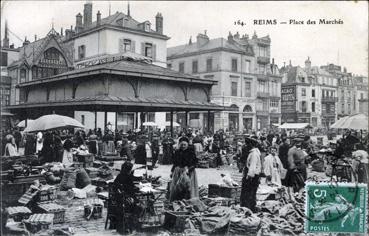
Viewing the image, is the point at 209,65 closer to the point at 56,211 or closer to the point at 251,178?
the point at 251,178

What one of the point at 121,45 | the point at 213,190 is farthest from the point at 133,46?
the point at 213,190

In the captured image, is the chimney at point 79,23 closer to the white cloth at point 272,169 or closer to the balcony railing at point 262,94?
the balcony railing at point 262,94

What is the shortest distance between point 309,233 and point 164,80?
14.9 m

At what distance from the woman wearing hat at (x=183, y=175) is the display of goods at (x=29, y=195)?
3180 mm

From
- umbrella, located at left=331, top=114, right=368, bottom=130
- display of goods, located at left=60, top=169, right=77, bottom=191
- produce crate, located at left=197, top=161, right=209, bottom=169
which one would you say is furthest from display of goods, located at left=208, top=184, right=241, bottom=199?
produce crate, located at left=197, top=161, right=209, bottom=169

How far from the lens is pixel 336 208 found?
8234mm

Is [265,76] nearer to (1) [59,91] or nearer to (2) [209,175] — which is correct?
(1) [59,91]

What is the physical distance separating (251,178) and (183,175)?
160 cm

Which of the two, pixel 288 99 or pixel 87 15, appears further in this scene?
pixel 288 99

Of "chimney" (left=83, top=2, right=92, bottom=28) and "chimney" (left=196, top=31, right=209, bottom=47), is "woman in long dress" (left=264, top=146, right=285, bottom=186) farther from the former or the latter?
"chimney" (left=196, top=31, right=209, bottom=47)

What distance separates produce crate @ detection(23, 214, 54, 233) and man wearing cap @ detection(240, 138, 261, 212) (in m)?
4.40

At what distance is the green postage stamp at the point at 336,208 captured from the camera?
8.13m

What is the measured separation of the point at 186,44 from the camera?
5366cm

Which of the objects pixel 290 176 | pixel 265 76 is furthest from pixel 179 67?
pixel 290 176
